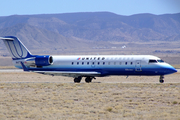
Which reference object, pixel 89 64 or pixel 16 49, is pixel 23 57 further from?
pixel 89 64

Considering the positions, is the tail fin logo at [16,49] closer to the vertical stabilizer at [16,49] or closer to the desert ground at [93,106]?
the vertical stabilizer at [16,49]

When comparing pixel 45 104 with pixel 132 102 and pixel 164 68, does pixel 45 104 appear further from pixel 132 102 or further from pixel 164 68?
pixel 164 68

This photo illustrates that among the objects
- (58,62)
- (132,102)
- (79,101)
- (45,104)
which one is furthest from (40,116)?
(58,62)

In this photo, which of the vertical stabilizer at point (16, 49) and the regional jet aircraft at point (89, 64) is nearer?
the regional jet aircraft at point (89, 64)

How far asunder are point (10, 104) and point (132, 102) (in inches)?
304

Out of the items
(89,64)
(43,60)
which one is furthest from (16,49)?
(89,64)

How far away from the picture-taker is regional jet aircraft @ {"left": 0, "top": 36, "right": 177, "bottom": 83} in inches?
1288

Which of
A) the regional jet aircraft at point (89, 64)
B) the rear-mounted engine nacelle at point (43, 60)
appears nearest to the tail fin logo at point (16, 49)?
the regional jet aircraft at point (89, 64)

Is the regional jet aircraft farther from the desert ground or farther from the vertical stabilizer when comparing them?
the desert ground

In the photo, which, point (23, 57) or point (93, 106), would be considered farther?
point (23, 57)

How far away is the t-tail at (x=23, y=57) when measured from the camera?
121 ft

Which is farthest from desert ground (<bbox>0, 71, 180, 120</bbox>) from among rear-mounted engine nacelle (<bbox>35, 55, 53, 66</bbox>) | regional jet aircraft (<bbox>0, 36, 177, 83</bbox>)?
rear-mounted engine nacelle (<bbox>35, 55, 53, 66</bbox>)

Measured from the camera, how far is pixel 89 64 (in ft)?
115

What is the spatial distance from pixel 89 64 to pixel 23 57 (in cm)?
840
